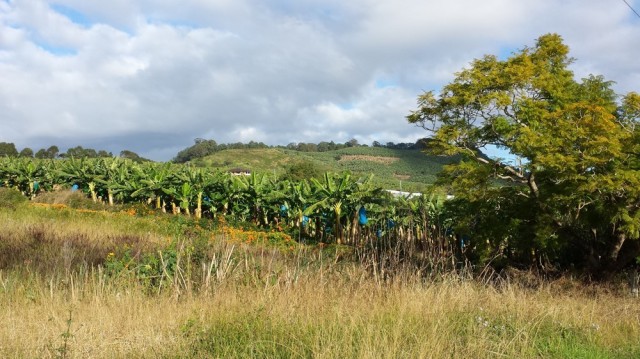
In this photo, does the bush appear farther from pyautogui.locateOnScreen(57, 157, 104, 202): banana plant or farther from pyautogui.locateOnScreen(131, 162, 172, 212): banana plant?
pyautogui.locateOnScreen(131, 162, 172, 212): banana plant

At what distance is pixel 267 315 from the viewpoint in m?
5.51

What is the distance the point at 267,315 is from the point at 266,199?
13.2 metres

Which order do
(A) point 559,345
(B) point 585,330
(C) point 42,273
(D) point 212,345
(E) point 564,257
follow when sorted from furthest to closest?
1. (E) point 564,257
2. (C) point 42,273
3. (B) point 585,330
4. (A) point 559,345
5. (D) point 212,345

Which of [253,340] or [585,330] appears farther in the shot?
[585,330]

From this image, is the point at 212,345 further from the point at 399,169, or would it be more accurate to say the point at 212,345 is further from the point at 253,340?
the point at 399,169

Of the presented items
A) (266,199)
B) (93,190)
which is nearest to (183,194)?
(266,199)

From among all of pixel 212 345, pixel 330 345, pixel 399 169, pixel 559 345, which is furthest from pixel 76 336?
pixel 399 169

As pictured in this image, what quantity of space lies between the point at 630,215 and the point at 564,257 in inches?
132

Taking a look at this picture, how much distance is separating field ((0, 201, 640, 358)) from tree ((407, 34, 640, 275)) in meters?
2.16

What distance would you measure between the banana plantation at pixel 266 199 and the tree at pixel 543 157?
8.20 feet

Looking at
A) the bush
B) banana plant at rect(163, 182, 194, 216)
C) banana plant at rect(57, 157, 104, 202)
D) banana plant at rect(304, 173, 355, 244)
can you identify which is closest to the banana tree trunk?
banana plant at rect(57, 157, 104, 202)

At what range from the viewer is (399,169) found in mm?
80188

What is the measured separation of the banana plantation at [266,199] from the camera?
1661 centimetres

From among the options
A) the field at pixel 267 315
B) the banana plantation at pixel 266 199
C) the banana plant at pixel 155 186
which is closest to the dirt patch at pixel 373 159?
the banana plantation at pixel 266 199
